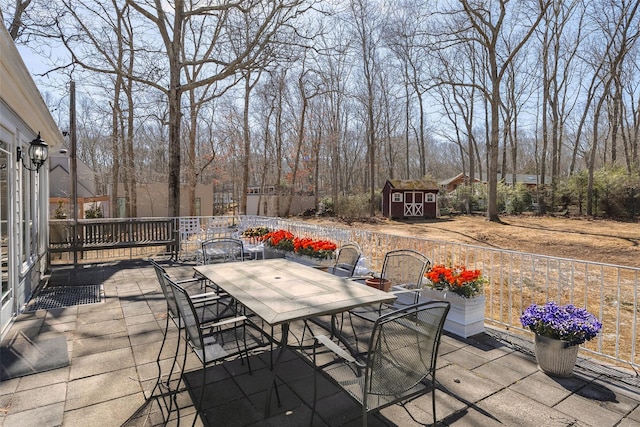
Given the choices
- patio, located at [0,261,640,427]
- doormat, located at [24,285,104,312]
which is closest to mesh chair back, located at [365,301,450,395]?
patio, located at [0,261,640,427]

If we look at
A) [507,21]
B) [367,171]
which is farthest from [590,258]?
[367,171]

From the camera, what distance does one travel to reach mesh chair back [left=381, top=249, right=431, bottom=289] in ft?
11.0

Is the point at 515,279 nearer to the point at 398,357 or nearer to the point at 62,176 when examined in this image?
the point at 398,357

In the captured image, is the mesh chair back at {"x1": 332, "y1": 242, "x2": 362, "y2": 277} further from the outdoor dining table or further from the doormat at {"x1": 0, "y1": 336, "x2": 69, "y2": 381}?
the doormat at {"x1": 0, "y1": 336, "x2": 69, "y2": 381}

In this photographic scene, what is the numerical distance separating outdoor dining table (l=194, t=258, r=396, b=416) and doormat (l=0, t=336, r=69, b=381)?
129 centimetres

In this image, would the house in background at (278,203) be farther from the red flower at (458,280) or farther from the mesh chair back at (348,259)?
the red flower at (458,280)

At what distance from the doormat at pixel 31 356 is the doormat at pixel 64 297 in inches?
42.7

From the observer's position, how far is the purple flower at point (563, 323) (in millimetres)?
2500

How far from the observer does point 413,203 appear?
20.9 m

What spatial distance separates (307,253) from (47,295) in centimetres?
349

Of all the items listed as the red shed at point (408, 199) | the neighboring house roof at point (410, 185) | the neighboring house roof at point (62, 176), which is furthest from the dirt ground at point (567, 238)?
the neighboring house roof at point (62, 176)

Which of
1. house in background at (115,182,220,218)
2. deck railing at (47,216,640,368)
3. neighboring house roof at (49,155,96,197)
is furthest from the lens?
neighboring house roof at (49,155,96,197)

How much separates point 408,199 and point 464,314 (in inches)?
712

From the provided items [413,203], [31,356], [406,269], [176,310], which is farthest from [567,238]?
[31,356]
